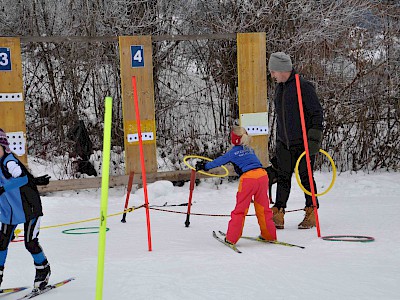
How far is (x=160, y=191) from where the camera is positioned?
9.34 metres

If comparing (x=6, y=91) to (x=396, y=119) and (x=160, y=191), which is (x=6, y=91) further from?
(x=396, y=119)

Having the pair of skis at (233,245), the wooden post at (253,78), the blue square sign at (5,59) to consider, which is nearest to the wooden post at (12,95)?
the blue square sign at (5,59)

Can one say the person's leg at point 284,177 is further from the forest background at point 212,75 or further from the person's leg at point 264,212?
the forest background at point 212,75

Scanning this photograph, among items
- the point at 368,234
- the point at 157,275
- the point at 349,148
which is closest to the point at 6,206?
the point at 157,275

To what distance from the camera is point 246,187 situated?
5711 mm

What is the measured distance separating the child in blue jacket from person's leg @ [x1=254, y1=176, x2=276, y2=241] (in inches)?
85.8

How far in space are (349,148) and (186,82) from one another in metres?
3.33

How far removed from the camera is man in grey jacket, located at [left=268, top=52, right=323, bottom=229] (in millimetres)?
6410

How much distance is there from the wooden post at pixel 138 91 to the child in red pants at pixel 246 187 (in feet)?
11.7

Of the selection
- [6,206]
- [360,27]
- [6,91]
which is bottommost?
[6,206]

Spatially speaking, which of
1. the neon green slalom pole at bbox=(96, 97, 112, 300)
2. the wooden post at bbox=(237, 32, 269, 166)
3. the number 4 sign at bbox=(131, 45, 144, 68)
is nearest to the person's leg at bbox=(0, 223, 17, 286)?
the neon green slalom pole at bbox=(96, 97, 112, 300)

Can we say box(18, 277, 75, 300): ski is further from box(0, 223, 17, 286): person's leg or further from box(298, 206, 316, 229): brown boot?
box(298, 206, 316, 229): brown boot

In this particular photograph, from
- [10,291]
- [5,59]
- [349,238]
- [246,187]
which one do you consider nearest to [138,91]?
[5,59]

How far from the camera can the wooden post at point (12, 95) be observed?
8523 millimetres
